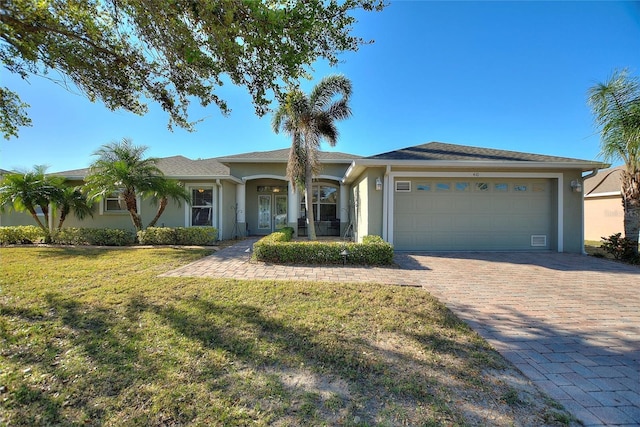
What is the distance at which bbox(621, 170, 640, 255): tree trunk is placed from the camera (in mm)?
7930

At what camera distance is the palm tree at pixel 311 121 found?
934cm

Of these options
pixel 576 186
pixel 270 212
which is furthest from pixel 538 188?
pixel 270 212

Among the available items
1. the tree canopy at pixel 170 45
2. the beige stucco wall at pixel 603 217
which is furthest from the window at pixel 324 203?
the beige stucco wall at pixel 603 217

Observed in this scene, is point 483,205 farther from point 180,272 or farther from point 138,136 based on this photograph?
point 138,136

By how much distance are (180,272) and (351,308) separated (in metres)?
4.14

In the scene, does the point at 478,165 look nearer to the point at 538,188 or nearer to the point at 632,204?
the point at 538,188

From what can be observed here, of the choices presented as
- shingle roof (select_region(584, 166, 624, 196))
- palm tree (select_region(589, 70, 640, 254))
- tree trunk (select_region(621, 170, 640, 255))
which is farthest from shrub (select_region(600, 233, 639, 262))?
shingle roof (select_region(584, 166, 624, 196))

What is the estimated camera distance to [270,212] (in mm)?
15367

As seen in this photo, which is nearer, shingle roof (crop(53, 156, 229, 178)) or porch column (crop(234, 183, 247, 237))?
shingle roof (crop(53, 156, 229, 178))

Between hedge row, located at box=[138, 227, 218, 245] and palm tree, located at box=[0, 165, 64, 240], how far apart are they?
354 cm

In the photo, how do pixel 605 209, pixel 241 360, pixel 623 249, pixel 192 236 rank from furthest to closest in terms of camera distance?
pixel 605 209
pixel 192 236
pixel 623 249
pixel 241 360

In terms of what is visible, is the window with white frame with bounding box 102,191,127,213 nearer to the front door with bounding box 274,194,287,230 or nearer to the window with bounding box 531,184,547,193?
the front door with bounding box 274,194,287,230

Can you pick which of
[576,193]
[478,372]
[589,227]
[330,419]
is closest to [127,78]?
[330,419]

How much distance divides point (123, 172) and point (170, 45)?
694cm
